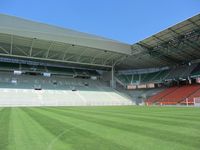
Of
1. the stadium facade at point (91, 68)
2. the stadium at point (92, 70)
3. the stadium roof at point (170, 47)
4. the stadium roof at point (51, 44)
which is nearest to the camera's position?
the stadium roof at point (170, 47)

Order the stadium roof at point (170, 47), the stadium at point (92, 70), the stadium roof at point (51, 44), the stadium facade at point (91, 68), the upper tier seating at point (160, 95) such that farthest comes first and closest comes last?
the upper tier seating at point (160, 95) → the stadium facade at point (91, 68) → the stadium at point (92, 70) → the stadium roof at point (51, 44) → the stadium roof at point (170, 47)

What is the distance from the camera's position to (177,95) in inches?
1633

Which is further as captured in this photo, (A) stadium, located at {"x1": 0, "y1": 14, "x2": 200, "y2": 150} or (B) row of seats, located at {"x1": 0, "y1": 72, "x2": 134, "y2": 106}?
(B) row of seats, located at {"x1": 0, "y1": 72, "x2": 134, "y2": 106}

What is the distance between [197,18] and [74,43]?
61.8ft

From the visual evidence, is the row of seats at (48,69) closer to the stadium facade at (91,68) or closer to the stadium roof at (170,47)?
the stadium facade at (91,68)

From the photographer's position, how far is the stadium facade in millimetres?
35062

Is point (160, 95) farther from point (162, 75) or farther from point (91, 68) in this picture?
point (91, 68)

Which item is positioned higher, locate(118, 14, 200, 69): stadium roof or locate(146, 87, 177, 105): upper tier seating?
locate(118, 14, 200, 69): stadium roof

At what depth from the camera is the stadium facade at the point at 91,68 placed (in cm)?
3506

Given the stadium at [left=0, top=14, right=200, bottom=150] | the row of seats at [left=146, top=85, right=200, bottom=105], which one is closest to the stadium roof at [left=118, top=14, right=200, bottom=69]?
the stadium at [left=0, top=14, right=200, bottom=150]

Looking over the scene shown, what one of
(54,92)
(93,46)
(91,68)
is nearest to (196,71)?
(93,46)

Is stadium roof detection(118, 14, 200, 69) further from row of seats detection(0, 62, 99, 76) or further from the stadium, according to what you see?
row of seats detection(0, 62, 99, 76)

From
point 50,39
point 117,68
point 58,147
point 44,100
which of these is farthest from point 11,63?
point 58,147

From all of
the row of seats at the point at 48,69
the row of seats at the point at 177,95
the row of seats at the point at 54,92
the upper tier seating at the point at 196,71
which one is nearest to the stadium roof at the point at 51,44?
the row of seats at the point at 48,69
